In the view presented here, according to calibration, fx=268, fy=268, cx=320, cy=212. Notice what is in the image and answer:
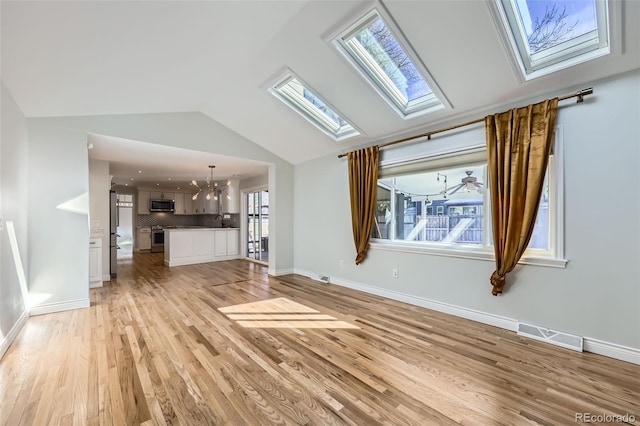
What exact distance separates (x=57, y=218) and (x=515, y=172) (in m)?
5.50

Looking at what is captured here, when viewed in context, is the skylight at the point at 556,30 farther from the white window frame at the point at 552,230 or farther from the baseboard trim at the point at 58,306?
the baseboard trim at the point at 58,306

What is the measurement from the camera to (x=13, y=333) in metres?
2.65

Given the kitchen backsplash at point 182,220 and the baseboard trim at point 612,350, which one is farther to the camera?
the kitchen backsplash at point 182,220

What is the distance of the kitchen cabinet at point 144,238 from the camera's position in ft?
31.1

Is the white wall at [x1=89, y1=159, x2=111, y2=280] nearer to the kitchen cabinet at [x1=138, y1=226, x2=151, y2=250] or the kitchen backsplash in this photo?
the kitchen backsplash

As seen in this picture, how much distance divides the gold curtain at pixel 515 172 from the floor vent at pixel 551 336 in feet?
1.37

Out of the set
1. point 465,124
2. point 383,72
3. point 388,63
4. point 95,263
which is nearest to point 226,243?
point 95,263

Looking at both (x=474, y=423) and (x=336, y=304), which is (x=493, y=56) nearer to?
(x=474, y=423)

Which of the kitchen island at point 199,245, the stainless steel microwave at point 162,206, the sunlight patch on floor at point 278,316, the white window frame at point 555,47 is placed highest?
the white window frame at point 555,47

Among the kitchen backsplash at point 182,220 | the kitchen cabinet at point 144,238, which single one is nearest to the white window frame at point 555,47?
the kitchen backsplash at point 182,220

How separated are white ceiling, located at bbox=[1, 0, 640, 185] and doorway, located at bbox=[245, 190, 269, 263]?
13.3 feet

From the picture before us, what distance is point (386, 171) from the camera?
13.6 feet

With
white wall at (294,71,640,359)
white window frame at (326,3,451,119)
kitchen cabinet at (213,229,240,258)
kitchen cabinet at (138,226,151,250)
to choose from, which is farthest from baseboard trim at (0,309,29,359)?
kitchen cabinet at (138,226,151,250)

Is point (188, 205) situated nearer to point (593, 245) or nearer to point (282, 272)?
point (282, 272)
